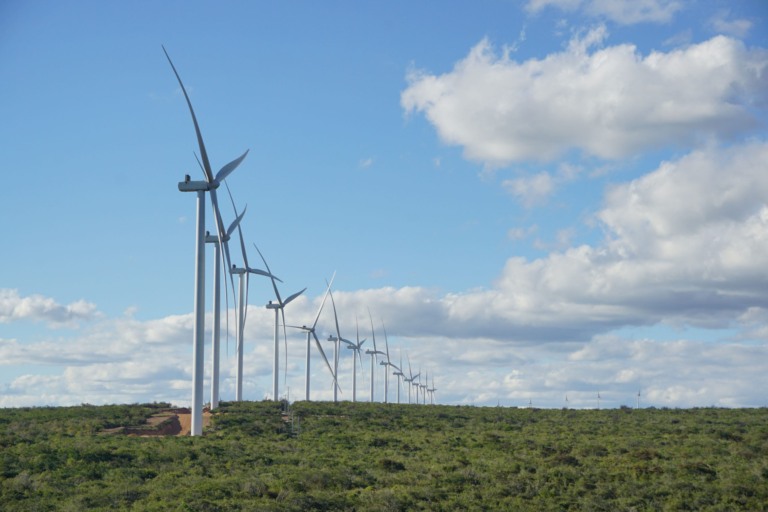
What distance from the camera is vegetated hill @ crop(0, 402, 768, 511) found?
45.5 meters

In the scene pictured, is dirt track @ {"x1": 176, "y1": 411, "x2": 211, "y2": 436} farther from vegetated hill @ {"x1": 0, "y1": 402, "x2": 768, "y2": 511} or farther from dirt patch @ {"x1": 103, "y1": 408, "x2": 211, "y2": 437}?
vegetated hill @ {"x1": 0, "y1": 402, "x2": 768, "y2": 511}

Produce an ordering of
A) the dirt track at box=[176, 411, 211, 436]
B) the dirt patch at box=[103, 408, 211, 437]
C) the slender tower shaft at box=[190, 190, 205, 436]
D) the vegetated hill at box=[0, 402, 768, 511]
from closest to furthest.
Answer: the vegetated hill at box=[0, 402, 768, 511], the slender tower shaft at box=[190, 190, 205, 436], the dirt patch at box=[103, 408, 211, 437], the dirt track at box=[176, 411, 211, 436]

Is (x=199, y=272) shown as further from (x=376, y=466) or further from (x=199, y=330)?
(x=376, y=466)

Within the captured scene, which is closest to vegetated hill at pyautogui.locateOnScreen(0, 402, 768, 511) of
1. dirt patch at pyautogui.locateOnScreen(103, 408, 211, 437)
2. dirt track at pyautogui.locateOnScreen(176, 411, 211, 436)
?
dirt track at pyautogui.locateOnScreen(176, 411, 211, 436)

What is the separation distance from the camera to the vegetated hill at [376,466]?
45469mm

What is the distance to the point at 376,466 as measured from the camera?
180 ft

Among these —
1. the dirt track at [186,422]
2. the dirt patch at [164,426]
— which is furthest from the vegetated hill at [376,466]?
A: the dirt patch at [164,426]

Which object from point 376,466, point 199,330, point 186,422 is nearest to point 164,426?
point 186,422

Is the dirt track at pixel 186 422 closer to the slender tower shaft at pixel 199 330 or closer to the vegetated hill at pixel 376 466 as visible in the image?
the vegetated hill at pixel 376 466

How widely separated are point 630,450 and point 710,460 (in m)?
5.10

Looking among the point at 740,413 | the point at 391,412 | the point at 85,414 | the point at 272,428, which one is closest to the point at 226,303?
the point at 272,428

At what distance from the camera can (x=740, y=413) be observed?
311 feet

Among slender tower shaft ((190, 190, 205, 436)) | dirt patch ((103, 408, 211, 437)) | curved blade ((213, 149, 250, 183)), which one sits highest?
curved blade ((213, 149, 250, 183))

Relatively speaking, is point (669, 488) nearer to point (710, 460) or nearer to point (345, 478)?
point (710, 460)
